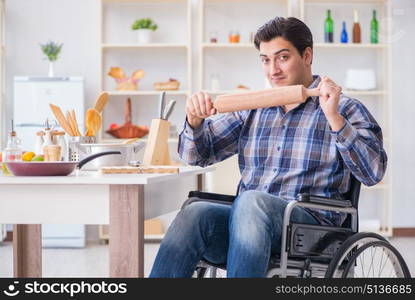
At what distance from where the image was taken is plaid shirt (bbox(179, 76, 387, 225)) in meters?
2.06

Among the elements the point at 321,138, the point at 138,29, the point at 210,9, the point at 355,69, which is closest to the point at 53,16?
the point at 138,29

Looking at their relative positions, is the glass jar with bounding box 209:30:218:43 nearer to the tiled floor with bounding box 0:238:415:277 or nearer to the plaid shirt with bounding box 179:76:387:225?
the tiled floor with bounding box 0:238:415:277

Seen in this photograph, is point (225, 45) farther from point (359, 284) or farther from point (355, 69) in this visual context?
point (359, 284)

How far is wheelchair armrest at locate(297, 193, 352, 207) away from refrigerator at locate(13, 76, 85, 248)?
147 inches

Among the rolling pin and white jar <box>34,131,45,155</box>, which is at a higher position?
the rolling pin

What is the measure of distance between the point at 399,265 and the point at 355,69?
13.4 feet

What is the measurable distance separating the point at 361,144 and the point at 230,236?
482mm

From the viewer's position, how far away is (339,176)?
214 cm

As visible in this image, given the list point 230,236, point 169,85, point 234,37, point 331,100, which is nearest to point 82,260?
point 169,85

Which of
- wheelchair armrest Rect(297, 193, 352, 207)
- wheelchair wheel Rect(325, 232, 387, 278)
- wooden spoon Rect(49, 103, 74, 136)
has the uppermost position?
wooden spoon Rect(49, 103, 74, 136)

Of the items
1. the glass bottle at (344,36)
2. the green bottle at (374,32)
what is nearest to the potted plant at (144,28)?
the glass bottle at (344,36)

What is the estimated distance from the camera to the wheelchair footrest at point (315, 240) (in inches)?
76.9

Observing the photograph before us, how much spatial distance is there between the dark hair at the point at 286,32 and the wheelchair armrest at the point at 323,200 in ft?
1.67

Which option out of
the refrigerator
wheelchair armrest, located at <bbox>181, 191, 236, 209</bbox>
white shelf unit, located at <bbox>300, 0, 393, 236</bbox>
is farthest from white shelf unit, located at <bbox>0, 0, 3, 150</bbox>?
wheelchair armrest, located at <bbox>181, 191, 236, 209</bbox>
